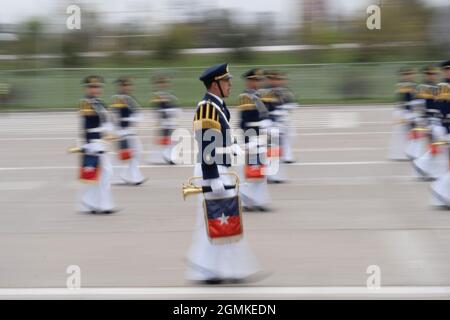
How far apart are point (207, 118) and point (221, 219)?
85 cm

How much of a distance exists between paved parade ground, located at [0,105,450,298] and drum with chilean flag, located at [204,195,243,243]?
0.48 metres

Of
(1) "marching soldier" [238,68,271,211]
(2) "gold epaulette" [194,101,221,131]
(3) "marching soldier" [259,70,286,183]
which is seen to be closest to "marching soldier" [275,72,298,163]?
(3) "marching soldier" [259,70,286,183]

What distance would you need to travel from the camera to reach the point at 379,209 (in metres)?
10.5

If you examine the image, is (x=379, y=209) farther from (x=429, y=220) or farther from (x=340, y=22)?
(x=340, y=22)

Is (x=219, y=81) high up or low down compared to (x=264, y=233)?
up

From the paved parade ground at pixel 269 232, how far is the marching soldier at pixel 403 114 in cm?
34

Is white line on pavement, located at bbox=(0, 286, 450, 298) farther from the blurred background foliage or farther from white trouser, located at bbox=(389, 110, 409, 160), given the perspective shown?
the blurred background foliage

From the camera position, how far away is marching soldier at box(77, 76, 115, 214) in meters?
10.1

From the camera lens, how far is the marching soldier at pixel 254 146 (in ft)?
34.2

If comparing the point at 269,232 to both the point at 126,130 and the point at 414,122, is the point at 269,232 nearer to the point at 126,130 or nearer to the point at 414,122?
the point at 126,130
